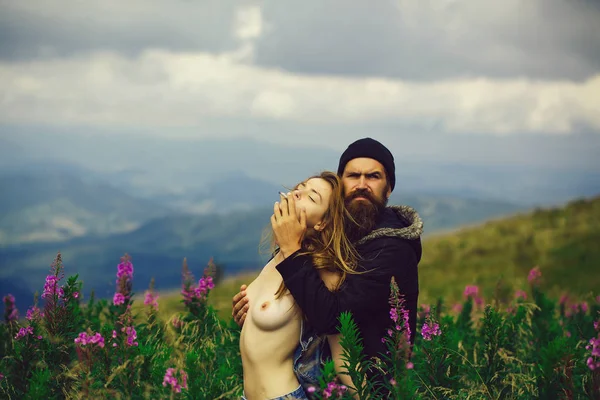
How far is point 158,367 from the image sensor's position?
219 inches

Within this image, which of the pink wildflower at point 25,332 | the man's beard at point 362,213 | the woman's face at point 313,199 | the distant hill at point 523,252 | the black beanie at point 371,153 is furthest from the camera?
the distant hill at point 523,252

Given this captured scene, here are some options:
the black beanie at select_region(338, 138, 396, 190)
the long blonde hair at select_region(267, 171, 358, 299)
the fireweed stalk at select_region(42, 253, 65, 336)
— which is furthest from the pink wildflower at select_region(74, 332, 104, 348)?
the black beanie at select_region(338, 138, 396, 190)

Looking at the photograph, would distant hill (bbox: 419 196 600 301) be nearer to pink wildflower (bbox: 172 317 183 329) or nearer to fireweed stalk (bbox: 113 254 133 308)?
pink wildflower (bbox: 172 317 183 329)

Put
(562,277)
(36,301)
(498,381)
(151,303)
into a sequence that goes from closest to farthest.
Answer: (498,381) < (36,301) < (151,303) < (562,277)

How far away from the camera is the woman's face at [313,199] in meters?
5.27

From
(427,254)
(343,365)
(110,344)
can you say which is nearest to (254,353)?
(343,365)

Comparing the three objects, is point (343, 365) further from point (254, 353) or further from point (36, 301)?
point (36, 301)

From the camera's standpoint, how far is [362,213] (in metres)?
5.66

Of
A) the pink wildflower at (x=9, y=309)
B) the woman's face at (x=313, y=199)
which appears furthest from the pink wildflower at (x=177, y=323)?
the woman's face at (x=313, y=199)

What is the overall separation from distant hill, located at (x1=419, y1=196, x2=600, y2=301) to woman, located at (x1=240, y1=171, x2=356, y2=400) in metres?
13.4

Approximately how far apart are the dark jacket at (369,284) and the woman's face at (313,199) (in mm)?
355

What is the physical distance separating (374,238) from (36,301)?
13.4ft

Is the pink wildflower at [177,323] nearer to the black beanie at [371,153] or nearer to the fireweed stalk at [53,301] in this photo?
the fireweed stalk at [53,301]

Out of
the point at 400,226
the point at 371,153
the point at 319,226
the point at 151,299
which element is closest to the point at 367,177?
the point at 371,153
